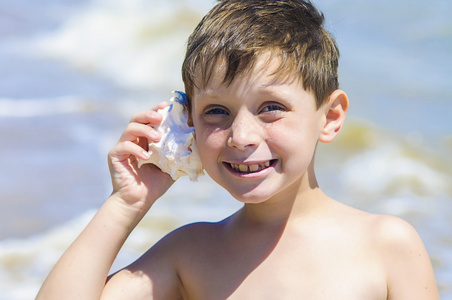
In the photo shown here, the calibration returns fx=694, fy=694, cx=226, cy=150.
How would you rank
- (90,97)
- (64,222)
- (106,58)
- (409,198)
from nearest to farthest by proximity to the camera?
(64,222) < (409,198) < (90,97) < (106,58)

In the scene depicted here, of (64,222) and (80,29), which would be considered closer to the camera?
(64,222)

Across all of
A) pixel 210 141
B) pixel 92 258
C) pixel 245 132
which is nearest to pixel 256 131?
pixel 245 132

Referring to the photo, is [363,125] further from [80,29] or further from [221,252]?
[221,252]

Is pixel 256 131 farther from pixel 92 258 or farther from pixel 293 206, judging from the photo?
pixel 92 258

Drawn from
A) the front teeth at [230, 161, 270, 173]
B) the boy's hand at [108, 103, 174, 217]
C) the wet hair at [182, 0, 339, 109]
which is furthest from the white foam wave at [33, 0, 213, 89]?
the front teeth at [230, 161, 270, 173]

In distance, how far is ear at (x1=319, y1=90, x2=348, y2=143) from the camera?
8.40 feet

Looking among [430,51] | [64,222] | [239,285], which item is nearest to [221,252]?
[239,285]

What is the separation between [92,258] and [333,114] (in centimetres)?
104

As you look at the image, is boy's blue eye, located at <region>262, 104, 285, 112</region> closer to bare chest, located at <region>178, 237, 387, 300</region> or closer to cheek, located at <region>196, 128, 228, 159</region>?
cheek, located at <region>196, 128, 228, 159</region>

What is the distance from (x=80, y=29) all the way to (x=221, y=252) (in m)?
6.45

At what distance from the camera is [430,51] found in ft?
27.4

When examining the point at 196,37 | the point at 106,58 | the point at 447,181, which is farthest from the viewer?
the point at 106,58

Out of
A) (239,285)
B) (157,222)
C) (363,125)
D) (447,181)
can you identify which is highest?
(239,285)

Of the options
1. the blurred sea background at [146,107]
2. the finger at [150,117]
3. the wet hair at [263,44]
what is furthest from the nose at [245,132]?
the blurred sea background at [146,107]
